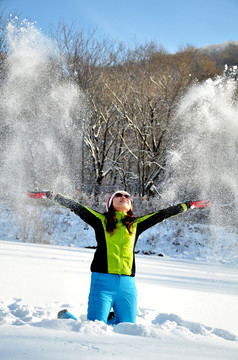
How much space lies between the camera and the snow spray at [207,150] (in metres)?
13.3

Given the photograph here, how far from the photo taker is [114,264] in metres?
2.74

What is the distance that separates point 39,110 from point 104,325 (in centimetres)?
1501

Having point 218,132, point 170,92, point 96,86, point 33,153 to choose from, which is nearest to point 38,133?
point 33,153

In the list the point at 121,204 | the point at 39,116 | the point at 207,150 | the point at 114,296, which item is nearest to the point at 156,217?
the point at 121,204

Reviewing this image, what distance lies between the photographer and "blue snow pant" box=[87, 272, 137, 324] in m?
2.67

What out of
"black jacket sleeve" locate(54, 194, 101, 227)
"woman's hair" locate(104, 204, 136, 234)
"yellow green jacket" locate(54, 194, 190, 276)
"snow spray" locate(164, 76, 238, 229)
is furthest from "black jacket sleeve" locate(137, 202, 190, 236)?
"snow spray" locate(164, 76, 238, 229)

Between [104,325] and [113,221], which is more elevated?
[113,221]

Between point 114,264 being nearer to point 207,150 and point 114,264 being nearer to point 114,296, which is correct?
point 114,296

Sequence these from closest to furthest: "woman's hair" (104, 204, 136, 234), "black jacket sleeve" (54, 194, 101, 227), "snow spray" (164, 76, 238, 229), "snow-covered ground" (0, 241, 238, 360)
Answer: "snow-covered ground" (0, 241, 238, 360) → "woman's hair" (104, 204, 136, 234) → "black jacket sleeve" (54, 194, 101, 227) → "snow spray" (164, 76, 238, 229)

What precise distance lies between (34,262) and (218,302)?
3.07m

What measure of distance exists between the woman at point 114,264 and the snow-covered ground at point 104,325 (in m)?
0.28

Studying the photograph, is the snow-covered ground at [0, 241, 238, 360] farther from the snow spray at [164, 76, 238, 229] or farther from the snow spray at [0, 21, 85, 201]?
the snow spray at [0, 21, 85, 201]

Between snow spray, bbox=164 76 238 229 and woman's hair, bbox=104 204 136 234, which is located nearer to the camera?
woman's hair, bbox=104 204 136 234

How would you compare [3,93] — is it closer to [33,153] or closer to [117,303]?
[33,153]
